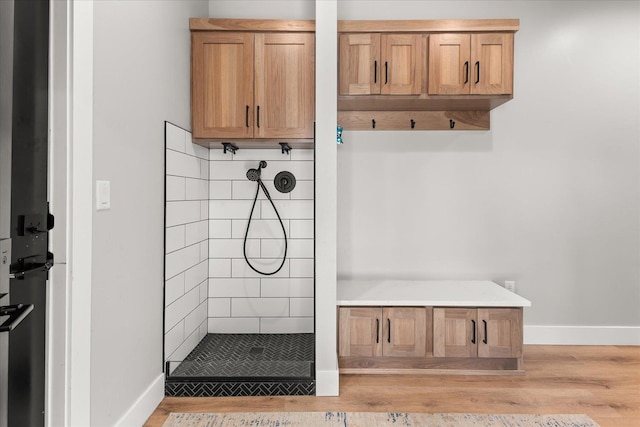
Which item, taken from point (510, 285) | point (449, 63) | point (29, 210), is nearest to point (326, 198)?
point (449, 63)

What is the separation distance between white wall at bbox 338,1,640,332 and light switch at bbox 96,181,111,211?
1805 mm

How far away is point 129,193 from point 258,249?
1334 millimetres

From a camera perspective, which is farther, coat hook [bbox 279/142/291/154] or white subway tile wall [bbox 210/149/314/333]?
white subway tile wall [bbox 210/149/314/333]

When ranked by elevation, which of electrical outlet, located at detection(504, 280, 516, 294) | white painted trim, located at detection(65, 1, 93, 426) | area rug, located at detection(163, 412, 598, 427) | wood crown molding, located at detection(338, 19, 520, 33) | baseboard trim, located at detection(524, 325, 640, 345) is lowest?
area rug, located at detection(163, 412, 598, 427)

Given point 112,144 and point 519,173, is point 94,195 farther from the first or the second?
point 519,173

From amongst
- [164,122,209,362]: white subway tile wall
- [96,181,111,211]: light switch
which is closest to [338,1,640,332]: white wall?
[164,122,209,362]: white subway tile wall

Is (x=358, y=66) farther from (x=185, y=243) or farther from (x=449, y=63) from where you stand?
(x=185, y=243)

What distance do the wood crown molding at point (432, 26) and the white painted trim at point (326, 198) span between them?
1.09 feet

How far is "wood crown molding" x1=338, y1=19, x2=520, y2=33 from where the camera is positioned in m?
2.74

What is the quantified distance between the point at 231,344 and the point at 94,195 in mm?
1615

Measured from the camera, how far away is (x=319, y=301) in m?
2.46

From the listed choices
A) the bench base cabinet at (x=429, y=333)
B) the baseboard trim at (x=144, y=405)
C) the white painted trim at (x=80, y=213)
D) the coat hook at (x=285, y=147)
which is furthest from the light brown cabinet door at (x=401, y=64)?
the baseboard trim at (x=144, y=405)

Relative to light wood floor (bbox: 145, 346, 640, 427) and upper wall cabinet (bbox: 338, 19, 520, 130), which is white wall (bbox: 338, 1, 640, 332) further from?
light wood floor (bbox: 145, 346, 640, 427)

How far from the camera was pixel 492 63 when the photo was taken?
2.77m
